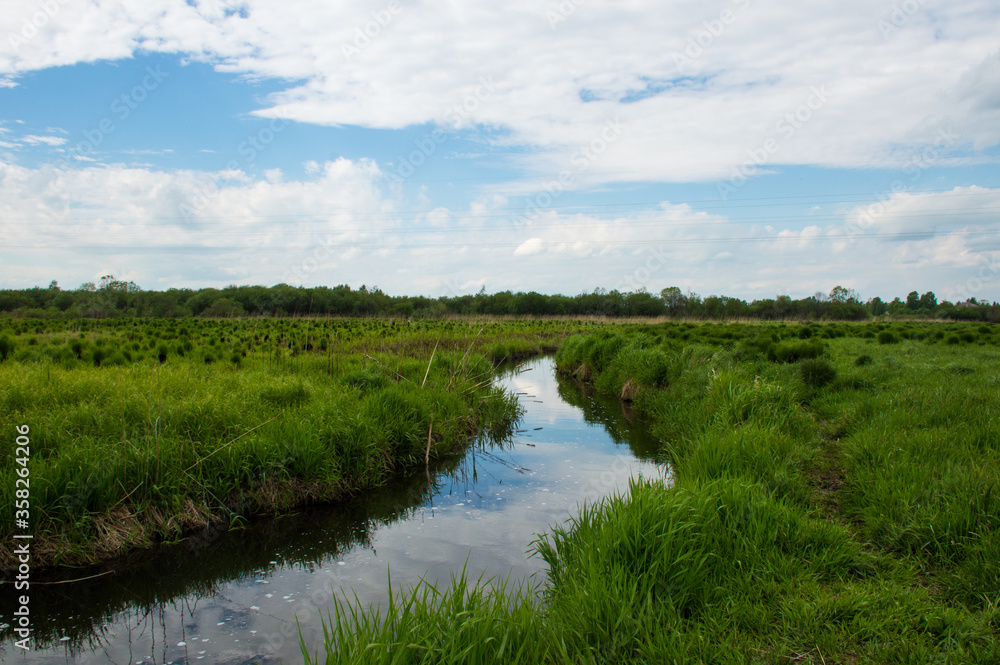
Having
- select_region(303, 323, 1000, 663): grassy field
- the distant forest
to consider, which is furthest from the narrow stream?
the distant forest

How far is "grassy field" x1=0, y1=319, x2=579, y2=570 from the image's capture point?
16.9 feet

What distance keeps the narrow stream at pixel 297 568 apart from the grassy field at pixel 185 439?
1.15 ft

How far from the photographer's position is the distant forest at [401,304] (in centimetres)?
3975

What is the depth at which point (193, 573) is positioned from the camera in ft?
17.0

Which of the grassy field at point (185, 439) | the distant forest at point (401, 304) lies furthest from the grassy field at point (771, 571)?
the distant forest at point (401, 304)

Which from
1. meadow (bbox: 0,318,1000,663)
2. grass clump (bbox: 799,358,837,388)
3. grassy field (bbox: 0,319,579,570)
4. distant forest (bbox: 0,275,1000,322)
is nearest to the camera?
meadow (bbox: 0,318,1000,663)

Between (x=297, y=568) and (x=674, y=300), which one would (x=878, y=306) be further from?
(x=297, y=568)

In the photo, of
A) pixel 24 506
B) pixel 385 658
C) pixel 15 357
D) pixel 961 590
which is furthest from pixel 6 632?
pixel 15 357

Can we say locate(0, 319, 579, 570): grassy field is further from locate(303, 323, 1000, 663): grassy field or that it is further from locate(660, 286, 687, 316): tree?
locate(660, 286, 687, 316): tree

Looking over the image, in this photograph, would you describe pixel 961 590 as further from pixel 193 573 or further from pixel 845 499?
pixel 193 573

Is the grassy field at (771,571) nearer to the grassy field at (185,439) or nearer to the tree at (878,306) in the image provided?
the grassy field at (185,439)

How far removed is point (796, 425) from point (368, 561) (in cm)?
607

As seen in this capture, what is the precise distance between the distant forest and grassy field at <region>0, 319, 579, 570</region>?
37.6 ft

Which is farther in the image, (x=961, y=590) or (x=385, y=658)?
(x=961, y=590)
